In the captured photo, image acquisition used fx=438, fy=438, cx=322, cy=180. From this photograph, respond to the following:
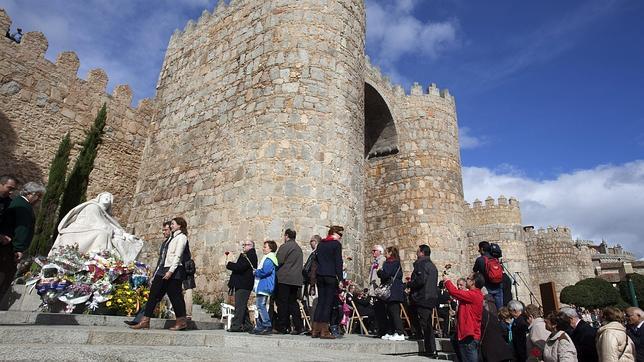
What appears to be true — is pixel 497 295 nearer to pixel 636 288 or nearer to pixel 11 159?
pixel 11 159

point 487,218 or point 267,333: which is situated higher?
point 487,218

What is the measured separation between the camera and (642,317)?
495cm

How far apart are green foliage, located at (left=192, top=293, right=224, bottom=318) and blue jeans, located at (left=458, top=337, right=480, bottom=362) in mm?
4864

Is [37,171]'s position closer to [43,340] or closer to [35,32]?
[35,32]

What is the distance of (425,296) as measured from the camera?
20.4 feet

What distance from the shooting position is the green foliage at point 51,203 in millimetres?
10172

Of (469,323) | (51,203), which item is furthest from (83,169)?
(469,323)

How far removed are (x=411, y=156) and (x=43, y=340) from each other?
13529 millimetres

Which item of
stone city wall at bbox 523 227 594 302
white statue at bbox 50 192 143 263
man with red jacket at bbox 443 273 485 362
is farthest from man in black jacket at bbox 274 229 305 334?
stone city wall at bbox 523 227 594 302

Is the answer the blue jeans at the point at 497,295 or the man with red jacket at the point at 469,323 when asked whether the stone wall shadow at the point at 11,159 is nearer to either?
the man with red jacket at the point at 469,323

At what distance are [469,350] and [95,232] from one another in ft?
20.0

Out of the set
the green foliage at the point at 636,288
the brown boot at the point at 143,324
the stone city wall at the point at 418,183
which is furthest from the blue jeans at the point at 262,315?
the green foliage at the point at 636,288

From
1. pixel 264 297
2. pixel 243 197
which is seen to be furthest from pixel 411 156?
pixel 264 297

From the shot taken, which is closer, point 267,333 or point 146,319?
point 146,319
